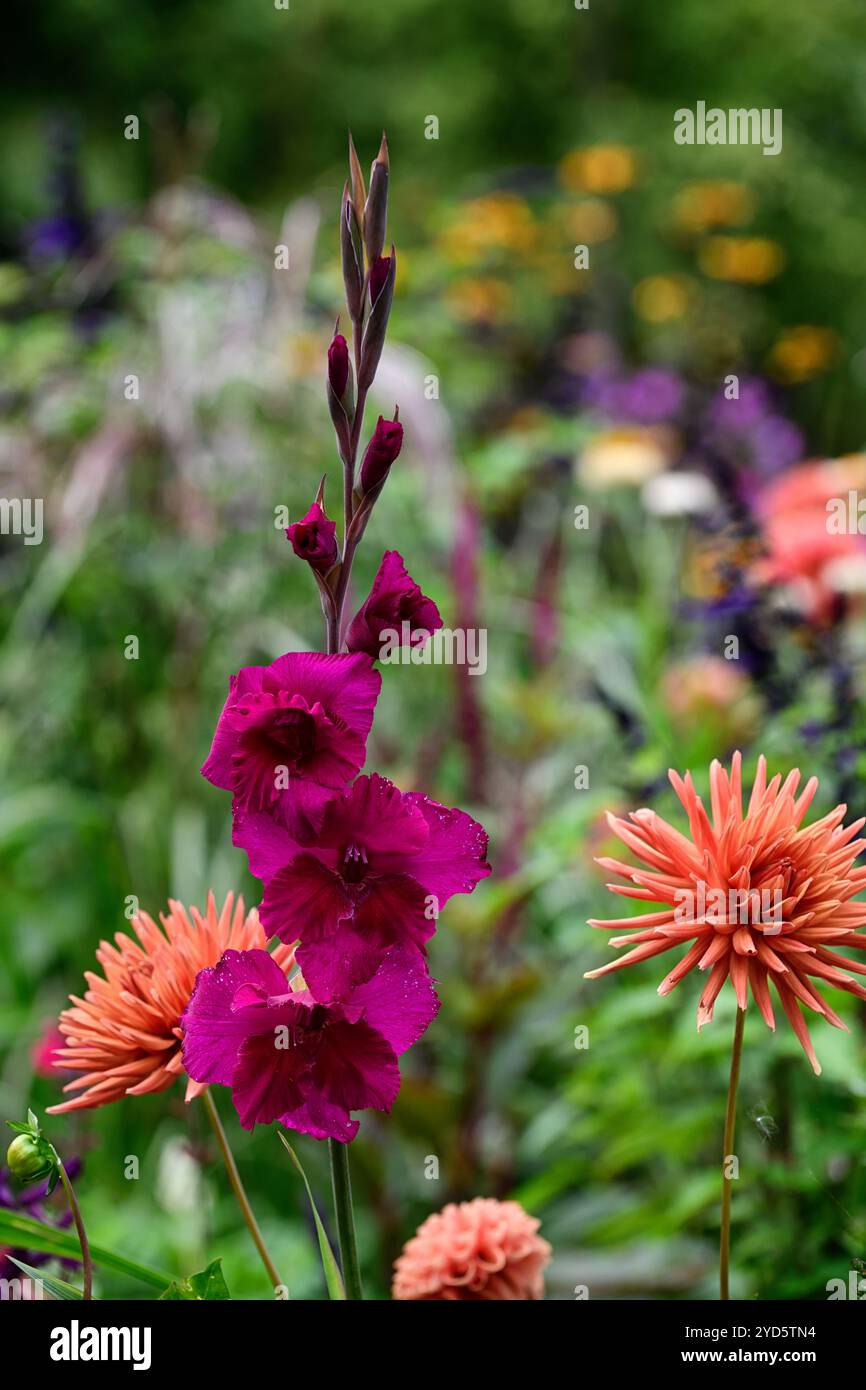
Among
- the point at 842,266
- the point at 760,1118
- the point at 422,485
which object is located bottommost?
the point at 760,1118

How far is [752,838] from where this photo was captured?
575 mm

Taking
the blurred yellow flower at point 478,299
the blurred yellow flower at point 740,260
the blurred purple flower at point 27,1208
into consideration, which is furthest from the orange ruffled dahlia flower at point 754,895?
the blurred yellow flower at point 740,260

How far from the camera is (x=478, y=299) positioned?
11.0 feet

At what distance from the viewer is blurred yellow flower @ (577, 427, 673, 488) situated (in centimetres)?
259

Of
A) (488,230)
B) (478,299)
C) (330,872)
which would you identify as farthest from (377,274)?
(478,299)

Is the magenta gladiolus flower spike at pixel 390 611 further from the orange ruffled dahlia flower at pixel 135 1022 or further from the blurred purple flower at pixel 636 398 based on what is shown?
the blurred purple flower at pixel 636 398

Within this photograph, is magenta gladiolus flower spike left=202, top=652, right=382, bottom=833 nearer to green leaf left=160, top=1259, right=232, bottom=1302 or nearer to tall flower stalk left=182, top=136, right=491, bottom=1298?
tall flower stalk left=182, top=136, right=491, bottom=1298

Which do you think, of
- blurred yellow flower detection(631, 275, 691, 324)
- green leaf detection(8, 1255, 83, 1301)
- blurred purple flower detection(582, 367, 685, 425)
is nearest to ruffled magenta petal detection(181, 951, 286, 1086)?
green leaf detection(8, 1255, 83, 1301)

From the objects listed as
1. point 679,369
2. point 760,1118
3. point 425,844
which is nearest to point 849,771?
point 760,1118

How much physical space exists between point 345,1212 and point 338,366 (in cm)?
35

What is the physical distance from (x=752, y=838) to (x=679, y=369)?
3.73 m

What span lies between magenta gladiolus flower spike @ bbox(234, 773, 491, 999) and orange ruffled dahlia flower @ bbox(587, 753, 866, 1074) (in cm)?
8

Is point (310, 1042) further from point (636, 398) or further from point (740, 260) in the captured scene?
point (740, 260)
